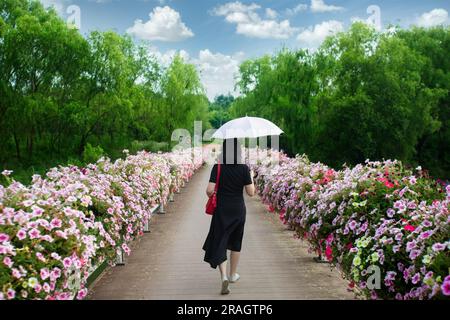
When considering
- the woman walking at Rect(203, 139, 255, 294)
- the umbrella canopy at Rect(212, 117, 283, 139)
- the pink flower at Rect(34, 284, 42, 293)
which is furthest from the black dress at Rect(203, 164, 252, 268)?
the pink flower at Rect(34, 284, 42, 293)

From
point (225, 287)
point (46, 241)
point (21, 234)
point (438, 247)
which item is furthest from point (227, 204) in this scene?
point (438, 247)

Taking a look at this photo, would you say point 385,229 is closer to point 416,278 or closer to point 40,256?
point 416,278

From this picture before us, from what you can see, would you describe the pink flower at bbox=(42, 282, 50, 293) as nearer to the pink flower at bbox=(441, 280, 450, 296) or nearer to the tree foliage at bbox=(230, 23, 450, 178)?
the pink flower at bbox=(441, 280, 450, 296)

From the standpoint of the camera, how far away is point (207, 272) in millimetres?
6953

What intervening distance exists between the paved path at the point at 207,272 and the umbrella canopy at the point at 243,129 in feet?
6.03

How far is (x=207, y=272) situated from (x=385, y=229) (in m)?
3.12

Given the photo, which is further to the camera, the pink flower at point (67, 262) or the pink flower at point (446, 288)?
the pink flower at point (67, 262)

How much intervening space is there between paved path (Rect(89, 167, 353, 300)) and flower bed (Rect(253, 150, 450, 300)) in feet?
1.42

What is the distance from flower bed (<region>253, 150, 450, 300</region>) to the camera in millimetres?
3746

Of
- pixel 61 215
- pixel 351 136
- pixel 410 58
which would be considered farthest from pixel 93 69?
pixel 61 215

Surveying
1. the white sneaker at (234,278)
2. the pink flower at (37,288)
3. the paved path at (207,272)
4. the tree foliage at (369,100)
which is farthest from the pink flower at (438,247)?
the tree foliage at (369,100)

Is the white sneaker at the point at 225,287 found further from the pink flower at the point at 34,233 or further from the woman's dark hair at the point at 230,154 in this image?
the pink flower at the point at 34,233

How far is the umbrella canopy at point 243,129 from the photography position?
6117mm

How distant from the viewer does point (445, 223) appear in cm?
378
